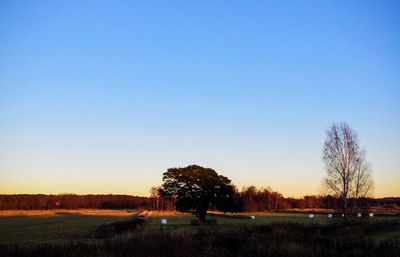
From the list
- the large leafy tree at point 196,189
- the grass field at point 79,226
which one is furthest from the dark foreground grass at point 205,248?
the large leafy tree at point 196,189

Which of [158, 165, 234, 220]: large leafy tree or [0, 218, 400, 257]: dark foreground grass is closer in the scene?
[0, 218, 400, 257]: dark foreground grass

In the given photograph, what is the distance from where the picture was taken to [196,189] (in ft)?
207

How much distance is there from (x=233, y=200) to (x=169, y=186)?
29.5 ft

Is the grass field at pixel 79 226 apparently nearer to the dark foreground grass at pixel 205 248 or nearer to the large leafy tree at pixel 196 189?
the large leafy tree at pixel 196 189

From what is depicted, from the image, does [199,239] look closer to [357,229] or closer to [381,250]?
[381,250]

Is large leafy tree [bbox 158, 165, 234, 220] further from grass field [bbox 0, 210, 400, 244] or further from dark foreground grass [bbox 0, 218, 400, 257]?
dark foreground grass [bbox 0, 218, 400, 257]

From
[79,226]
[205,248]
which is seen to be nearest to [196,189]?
[79,226]

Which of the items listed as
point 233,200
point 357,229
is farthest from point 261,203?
point 357,229

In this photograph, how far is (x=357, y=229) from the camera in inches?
1350

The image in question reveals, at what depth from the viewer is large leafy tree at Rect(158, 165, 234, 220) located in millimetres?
62938

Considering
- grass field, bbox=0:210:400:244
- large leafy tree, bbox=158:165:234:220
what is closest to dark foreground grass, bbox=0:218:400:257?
grass field, bbox=0:210:400:244

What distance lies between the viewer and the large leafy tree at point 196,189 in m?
62.9

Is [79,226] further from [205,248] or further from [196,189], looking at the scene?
[205,248]

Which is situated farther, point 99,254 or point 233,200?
point 233,200
